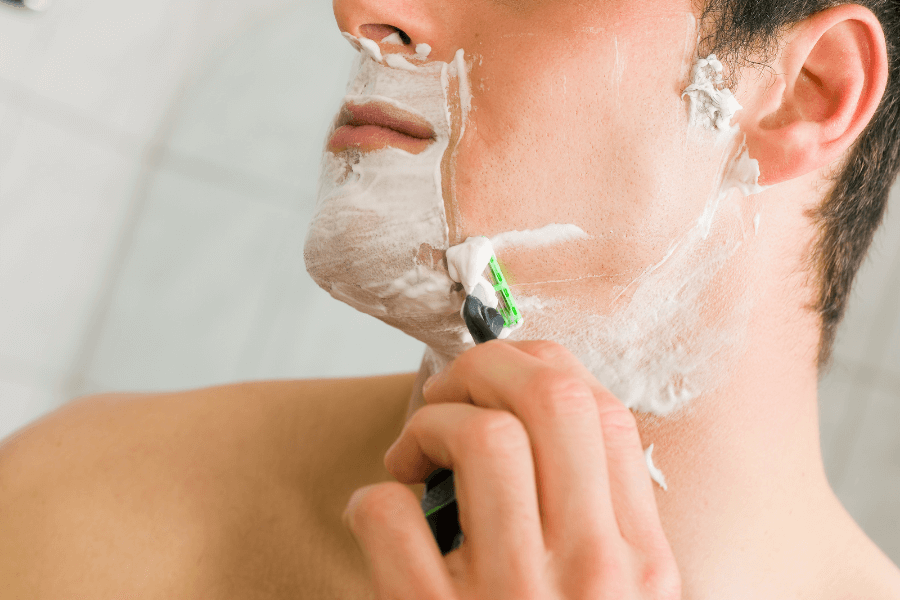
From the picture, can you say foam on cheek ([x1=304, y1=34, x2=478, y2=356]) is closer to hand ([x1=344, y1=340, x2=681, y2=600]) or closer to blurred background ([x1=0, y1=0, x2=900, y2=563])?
hand ([x1=344, y1=340, x2=681, y2=600])

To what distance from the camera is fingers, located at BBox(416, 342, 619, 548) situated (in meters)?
0.43

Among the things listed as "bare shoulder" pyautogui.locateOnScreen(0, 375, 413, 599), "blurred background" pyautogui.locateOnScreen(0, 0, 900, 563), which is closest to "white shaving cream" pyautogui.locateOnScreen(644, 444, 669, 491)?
"bare shoulder" pyautogui.locateOnScreen(0, 375, 413, 599)

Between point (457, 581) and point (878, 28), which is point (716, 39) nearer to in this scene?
point (878, 28)

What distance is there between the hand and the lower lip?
0.23m

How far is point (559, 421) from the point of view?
441 mm

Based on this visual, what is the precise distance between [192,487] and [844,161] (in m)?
0.86

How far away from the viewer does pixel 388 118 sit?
631 millimetres

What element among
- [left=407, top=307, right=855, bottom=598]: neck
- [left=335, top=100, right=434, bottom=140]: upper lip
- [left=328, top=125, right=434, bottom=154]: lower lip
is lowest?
[left=407, top=307, right=855, bottom=598]: neck

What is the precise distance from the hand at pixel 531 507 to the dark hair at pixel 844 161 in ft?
1.19

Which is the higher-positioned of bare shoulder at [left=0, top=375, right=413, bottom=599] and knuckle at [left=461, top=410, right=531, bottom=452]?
knuckle at [left=461, top=410, right=531, bottom=452]

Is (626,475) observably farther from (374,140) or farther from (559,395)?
(374,140)

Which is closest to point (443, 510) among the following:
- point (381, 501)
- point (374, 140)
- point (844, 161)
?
point (381, 501)

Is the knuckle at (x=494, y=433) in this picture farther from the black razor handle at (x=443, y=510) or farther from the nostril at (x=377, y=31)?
the nostril at (x=377, y=31)

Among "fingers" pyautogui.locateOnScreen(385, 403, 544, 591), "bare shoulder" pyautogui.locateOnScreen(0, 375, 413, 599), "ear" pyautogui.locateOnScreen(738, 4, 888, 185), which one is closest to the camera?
"fingers" pyautogui.locateOnScreen(385, 403, 544, 591)
